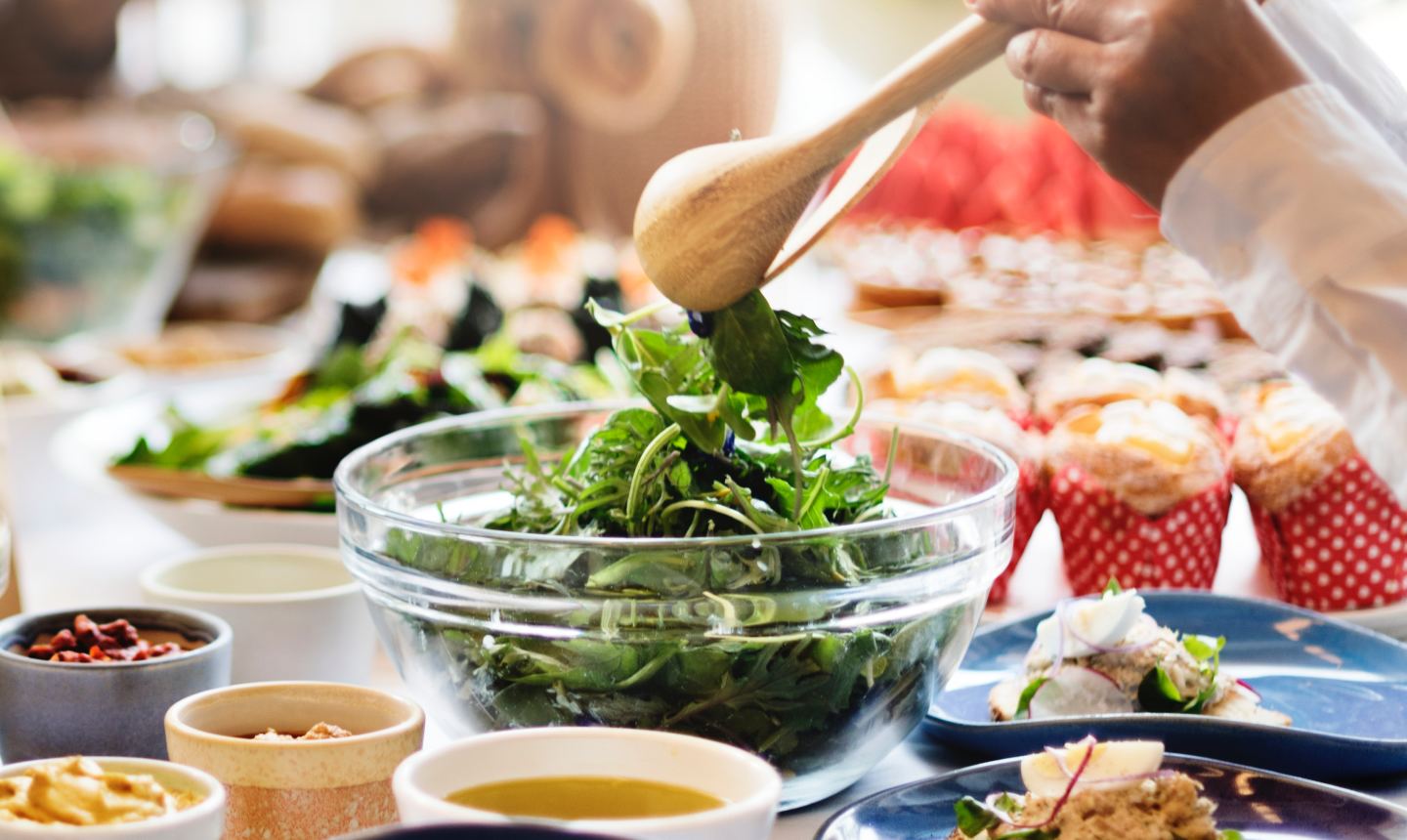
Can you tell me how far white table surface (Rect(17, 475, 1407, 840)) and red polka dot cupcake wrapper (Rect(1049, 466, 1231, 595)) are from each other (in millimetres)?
72

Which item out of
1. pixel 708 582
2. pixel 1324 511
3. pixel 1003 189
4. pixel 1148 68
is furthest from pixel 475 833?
pixel 1003 189

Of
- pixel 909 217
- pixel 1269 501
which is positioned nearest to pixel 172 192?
pixel 909 217

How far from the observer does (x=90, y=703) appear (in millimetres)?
784

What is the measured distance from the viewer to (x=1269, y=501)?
3.83 ft

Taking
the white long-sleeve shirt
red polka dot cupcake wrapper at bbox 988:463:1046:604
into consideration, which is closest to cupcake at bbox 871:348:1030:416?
red polka dot cupcake wrapper at bbox 988:463:1046:604

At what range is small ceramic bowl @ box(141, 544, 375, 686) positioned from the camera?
958 millimetres

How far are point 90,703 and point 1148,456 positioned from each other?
76 cm

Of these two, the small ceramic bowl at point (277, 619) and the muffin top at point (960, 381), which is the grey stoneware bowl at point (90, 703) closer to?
the small ceramic bowl at point (277, 619)

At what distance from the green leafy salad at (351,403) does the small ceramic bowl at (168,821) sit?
70 cm

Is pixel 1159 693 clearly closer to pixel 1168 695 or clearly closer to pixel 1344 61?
pixel 1168 695

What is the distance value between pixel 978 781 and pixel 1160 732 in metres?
0.12

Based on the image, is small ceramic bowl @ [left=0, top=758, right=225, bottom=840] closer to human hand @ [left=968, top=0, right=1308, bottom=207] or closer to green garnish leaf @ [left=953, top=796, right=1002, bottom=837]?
green garnish leaf @ [left=953, top=796, right=1002, bottom=837]

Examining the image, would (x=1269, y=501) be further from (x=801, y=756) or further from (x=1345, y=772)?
(x=801, y=756)

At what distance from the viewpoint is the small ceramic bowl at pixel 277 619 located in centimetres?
96
